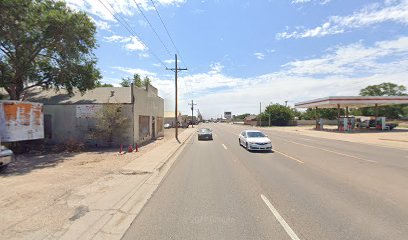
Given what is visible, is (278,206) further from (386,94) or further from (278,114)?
(386,94)

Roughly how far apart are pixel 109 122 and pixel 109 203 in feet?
54.3

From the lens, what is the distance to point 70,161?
1677 centimetres

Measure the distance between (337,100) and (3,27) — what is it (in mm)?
46300

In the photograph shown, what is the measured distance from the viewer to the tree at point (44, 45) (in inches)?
748

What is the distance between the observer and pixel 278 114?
95.5 meters

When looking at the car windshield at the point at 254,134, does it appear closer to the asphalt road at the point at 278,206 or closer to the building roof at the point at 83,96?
the building roof at the point at 83,96

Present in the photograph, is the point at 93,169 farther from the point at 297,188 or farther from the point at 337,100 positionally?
the point at 337,100

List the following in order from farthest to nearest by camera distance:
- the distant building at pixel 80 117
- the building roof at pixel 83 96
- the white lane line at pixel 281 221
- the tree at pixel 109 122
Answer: the building roof at pixel 83 96 → the distant building at pixel 80 117 → the tree at pixel 109 122 → the white lane line at pixel 281 221

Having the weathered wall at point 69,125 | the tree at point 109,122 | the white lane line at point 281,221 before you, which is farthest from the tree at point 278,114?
the white lane line at point 281,221

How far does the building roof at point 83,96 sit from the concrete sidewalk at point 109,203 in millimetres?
14668

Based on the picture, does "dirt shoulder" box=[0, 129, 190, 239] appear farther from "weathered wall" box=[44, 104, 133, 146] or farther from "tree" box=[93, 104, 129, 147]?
"weathered wall" box=[44, 104, 133, 146]

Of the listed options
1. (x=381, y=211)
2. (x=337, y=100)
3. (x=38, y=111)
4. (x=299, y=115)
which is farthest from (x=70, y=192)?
(x=299, y=115)

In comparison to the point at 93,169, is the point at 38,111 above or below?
above

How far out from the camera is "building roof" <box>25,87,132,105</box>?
26.1 m
